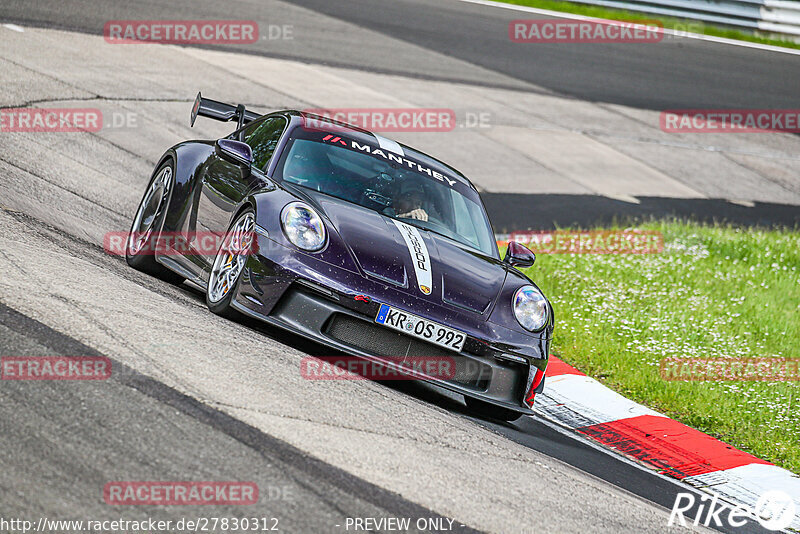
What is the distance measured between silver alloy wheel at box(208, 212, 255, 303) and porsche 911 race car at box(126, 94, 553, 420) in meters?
0.01

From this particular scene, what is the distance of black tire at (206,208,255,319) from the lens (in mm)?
5590

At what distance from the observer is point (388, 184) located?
652 centimetres

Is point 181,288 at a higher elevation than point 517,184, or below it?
below

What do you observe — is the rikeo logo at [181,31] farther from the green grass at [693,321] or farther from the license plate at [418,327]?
the license plate at [418,327]

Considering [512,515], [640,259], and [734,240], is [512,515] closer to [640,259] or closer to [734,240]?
[640,259]

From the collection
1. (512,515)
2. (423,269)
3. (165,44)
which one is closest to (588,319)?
(423,269)

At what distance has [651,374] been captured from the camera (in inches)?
289

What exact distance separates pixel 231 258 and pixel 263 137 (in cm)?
146

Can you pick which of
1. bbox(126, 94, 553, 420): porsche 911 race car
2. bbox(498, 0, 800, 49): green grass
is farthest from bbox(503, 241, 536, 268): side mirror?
bbox(498, 0, 800, 49): green grass

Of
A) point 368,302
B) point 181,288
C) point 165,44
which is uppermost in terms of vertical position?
point 165,44

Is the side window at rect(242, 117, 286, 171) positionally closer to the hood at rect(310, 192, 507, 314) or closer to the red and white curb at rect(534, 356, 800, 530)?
the hood at rect(310, 192, 507, 314)

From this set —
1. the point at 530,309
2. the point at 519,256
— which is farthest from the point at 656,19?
the point at 530,309

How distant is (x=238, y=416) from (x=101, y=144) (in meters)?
6.65

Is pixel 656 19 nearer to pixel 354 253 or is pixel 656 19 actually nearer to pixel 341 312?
pixel 354 253
